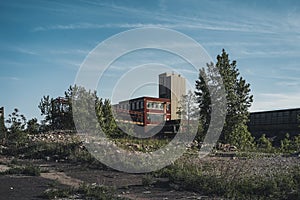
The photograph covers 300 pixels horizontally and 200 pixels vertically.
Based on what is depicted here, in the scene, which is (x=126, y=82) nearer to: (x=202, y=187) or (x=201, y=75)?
(x=202, y=187)

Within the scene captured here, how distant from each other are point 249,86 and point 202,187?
14.9 meters

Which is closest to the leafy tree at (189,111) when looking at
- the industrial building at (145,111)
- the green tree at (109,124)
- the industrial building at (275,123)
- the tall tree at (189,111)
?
the tall tree at (189,111)

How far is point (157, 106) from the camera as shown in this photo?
93.9 ft

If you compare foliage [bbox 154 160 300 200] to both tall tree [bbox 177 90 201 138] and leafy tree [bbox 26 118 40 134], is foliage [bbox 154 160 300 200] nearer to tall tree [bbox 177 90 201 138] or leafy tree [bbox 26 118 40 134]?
tall tree [bbox 177 90 201 138]

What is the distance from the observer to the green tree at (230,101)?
21406 millimetres

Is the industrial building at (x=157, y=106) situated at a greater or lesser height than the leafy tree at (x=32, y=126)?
greater

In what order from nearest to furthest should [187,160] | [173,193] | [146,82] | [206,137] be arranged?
[173,193], [187,160], [146,82], [206,137]

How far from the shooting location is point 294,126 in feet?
113

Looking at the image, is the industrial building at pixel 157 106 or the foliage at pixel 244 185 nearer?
the foliage at pixel 244 185

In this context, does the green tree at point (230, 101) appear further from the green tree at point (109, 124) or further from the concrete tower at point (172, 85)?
the green tree at point (109, 124)

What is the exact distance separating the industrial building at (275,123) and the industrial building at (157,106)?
36.3 feet

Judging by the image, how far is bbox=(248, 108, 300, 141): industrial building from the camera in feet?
113

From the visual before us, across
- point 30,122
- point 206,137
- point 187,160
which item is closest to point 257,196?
point 187,160

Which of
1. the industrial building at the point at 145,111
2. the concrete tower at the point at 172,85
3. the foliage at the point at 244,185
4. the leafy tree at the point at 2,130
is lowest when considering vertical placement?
the foliage at the point at 244,185
